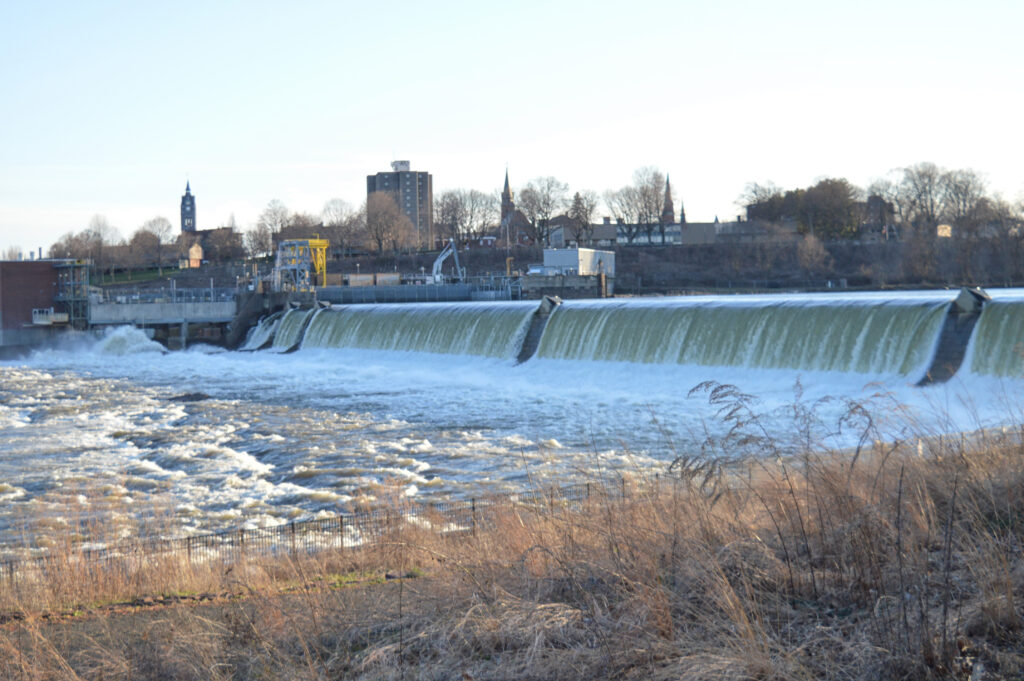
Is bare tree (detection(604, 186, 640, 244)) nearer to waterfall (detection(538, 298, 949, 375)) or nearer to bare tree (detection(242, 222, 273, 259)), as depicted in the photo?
bare tree (detection(242, 222, 273, 259))

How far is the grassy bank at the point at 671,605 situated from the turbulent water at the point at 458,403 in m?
0.78

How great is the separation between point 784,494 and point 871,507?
1.01 m

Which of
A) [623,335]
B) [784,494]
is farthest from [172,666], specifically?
[623,335]

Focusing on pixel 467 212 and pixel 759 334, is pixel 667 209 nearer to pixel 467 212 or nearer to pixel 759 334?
pixel 467 212

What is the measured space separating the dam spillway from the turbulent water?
0.07 meters

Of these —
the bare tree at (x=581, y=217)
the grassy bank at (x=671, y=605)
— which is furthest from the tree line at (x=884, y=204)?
the grassy bank at (x=671, y=605)

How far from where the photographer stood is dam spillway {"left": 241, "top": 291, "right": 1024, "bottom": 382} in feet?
78.5

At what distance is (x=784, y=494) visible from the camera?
6.93 metres

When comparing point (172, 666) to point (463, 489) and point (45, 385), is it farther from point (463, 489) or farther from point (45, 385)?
point (45, 385)

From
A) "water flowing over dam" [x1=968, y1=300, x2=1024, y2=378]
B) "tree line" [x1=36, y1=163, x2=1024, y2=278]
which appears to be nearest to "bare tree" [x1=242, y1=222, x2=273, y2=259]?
"tree line" [x1=36, y1=163, x2=1024, y2=278]

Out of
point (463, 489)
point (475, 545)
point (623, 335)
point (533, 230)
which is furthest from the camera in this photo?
point (533, 230)

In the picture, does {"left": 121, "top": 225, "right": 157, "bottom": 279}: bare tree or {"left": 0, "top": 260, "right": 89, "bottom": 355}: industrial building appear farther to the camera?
{"left": 121, "top": 225, "right": 157, "bottom": 279}: bare tree

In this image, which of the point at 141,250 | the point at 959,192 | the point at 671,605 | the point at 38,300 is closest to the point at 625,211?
the point at 959,192

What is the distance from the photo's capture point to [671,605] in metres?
5.23
